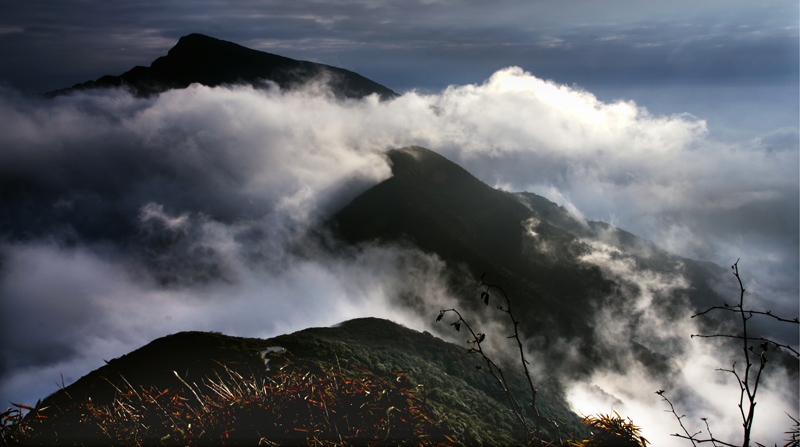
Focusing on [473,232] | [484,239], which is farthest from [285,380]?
[484,239]

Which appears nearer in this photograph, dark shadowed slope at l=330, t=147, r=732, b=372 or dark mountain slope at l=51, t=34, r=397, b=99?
dark shadowed slope at l=330, t=147, r=732, b=372

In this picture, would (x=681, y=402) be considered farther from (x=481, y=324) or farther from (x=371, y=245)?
(x=371, y=245)

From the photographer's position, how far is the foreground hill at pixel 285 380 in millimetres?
3441

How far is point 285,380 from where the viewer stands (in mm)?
4098

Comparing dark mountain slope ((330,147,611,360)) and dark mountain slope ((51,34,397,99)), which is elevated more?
dark mountain slope ((51,34,397,99))

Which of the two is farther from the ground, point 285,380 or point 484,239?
point 484,239

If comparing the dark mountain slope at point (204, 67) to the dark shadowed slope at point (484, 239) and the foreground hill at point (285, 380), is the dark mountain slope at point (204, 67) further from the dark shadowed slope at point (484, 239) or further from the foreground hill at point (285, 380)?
the foreground hill at point (285, 380)

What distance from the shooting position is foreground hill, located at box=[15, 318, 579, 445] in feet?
11.3

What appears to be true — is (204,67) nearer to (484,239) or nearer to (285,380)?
(484,239)

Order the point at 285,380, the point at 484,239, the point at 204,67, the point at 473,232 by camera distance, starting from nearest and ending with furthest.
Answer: the point at 285,380
the point at 473,232
the point at 484,239
the point at 204,67

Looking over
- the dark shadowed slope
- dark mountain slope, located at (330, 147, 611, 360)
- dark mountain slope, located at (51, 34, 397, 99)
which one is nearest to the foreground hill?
the dark shadowed slope

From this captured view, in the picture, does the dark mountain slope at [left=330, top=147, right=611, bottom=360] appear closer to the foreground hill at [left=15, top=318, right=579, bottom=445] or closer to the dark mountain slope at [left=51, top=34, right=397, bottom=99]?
the foreground hill at [left=15, top=318, right=579, bottom=445]

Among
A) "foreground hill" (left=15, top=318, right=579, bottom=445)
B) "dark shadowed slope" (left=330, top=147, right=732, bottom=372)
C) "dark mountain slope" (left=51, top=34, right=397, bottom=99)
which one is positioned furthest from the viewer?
"dark mountain slope" (left=51, top=34, right=397, bottom=99)

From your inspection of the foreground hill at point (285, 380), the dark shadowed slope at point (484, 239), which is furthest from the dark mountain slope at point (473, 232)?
the foreground hill at point (285, 380)
